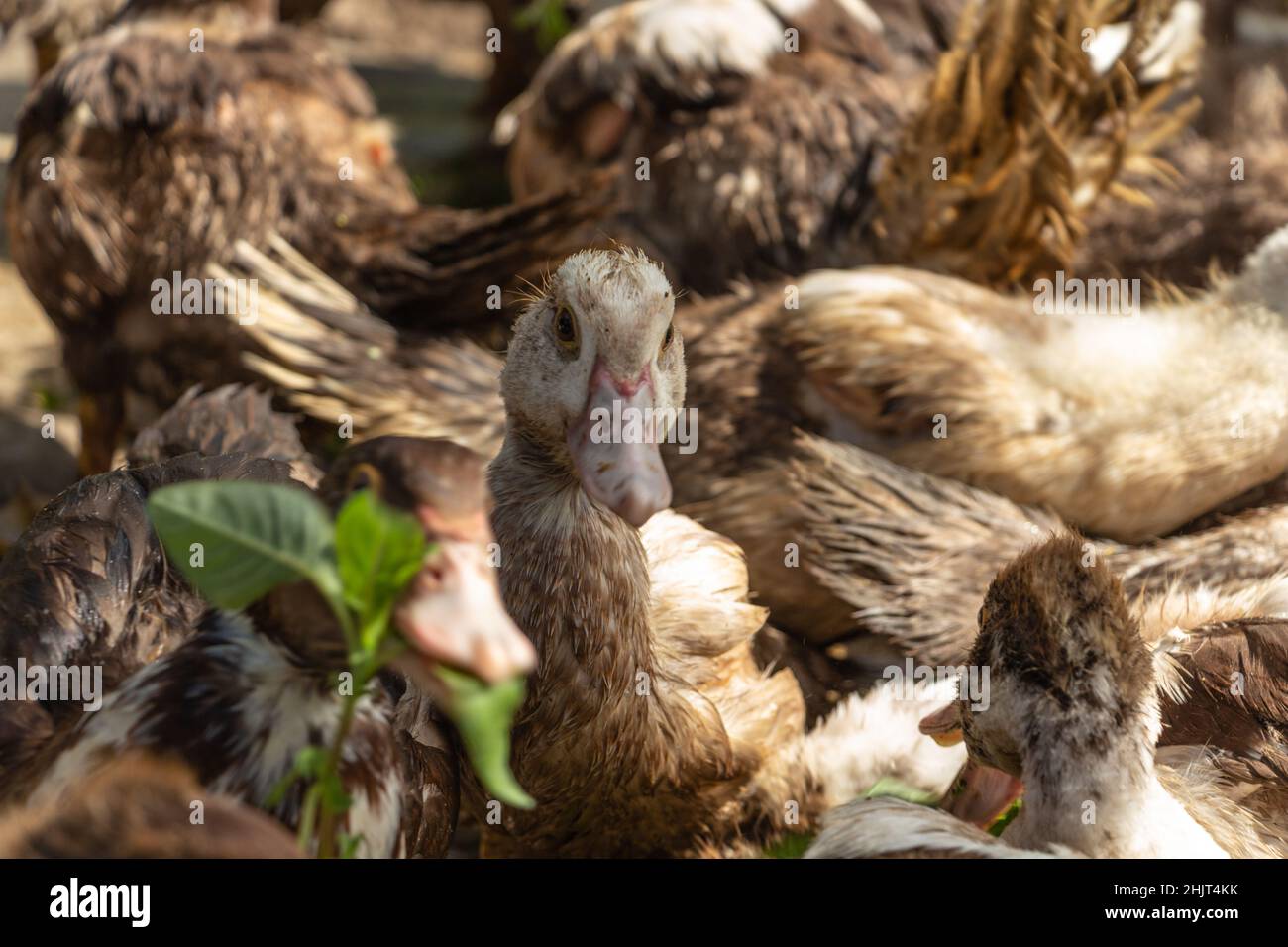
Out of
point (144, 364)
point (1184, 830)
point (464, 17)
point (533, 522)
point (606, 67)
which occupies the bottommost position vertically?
point (1184, 830)

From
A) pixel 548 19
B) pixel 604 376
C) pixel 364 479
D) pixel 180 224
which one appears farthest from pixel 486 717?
pixel 548 19

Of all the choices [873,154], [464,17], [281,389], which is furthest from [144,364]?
[464,17]

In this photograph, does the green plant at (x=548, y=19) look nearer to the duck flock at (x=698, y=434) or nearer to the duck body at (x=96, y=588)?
the duck flock at (x=698, y=434)

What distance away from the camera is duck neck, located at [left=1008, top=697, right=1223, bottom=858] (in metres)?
2.22

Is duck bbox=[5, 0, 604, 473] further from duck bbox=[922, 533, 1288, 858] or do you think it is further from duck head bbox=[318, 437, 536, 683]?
duck head bbox=[318, 437, 536, 683]

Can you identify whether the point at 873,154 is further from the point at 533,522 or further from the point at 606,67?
the point at 533,522

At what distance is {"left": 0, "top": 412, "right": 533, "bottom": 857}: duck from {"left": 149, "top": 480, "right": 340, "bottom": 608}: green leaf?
0.13m

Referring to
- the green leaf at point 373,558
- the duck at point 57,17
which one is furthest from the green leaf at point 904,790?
the duck at point 57,17

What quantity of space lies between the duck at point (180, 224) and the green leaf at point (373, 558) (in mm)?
2394

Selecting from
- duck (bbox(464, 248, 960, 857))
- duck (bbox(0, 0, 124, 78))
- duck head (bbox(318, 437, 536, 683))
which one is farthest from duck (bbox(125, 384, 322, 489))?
duck (bbox(0, 0, 124, 78))

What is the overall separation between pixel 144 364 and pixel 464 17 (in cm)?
766

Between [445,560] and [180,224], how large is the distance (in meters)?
2.79

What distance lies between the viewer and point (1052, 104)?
3838mm

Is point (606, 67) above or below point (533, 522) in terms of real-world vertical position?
above
